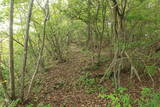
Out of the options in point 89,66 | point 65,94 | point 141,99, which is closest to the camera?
point 141,99

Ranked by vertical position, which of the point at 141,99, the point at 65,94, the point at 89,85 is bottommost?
the point at 65,94

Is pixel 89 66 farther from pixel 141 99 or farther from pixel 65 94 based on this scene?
pixel 141 99

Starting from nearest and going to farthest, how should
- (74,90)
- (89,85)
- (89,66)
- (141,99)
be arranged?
(141,99) < (74,90) < (89,85) < (89,66)

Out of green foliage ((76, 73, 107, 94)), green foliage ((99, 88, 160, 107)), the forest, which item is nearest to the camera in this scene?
green foliage ((99, 88, 160, 107))

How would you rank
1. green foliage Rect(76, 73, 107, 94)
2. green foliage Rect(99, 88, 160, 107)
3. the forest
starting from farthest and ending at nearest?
green foliage Rect(76, 73, 107, 94) → the forest → green foliage Rect(99, 88, 160, 107)

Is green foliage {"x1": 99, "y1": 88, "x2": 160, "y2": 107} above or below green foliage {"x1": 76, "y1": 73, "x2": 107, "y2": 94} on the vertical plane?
above

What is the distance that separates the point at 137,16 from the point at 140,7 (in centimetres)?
50

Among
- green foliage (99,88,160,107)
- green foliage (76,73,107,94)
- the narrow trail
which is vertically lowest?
the narrow trail

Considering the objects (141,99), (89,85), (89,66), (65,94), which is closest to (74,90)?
(65,94)

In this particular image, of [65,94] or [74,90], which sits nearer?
[65,94]

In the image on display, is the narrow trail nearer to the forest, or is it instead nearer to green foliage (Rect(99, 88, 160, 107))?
the forest

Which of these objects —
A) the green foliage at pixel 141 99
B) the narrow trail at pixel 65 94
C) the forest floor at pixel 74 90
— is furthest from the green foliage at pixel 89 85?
the green foliage at pixel 141 99

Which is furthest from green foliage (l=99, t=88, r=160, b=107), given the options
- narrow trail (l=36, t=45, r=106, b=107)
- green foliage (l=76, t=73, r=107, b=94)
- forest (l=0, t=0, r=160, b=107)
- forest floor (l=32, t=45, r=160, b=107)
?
green foliage (l=76, t=73, r=107, b=94)

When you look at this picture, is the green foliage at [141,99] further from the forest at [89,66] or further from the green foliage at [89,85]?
the green foliage at [89,85]
